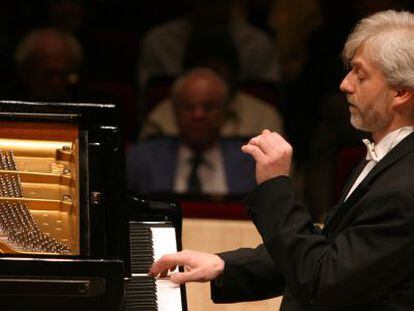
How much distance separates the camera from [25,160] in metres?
3.03

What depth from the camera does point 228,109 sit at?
529 cm

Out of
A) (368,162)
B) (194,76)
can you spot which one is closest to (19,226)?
(368,162)

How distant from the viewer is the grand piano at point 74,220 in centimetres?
238

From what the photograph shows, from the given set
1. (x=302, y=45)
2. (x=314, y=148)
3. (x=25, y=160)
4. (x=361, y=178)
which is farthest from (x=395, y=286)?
(x=302, y=45)

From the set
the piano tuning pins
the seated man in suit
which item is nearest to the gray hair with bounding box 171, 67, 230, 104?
the seated man in suit

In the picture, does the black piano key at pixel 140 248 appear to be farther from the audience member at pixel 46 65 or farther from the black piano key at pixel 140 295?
the audience member at pixel 46 65

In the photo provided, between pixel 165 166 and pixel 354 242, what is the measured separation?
8.45 ft

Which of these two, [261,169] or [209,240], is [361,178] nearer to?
[261,169]

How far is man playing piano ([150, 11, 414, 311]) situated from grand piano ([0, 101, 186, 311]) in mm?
152

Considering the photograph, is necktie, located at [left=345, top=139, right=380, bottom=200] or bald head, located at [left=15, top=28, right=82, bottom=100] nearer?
necktie, located at [left=345, top=139, right=380, bottom=200]

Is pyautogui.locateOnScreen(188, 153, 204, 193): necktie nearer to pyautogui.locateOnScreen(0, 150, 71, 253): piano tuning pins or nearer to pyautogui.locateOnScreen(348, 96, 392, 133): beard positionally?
pyautogui.locateOnScreen(0, 150, 71, 253): piano tuning pins

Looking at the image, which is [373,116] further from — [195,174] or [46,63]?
[46,63]

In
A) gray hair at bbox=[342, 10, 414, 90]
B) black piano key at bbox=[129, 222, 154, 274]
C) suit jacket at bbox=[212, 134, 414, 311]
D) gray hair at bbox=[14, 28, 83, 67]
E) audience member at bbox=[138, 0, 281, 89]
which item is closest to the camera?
suit jacket at bbox=[212, 134, 414, 311]

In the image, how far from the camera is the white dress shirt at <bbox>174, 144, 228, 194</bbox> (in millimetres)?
4930
